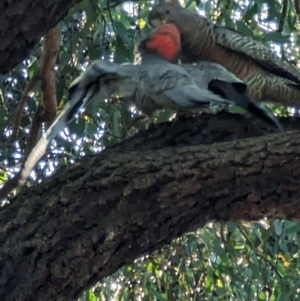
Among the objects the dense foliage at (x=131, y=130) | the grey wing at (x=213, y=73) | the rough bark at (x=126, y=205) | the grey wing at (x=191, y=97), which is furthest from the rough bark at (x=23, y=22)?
the dense foliage at (x=131, y=130)

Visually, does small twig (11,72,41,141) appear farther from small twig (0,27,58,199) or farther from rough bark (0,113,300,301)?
rough bark (0,113,300,301)

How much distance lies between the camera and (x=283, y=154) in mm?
1143

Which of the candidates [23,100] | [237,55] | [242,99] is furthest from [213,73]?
[23,100]

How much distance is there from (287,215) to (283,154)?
0.12 meters

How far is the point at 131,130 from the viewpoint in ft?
6.16

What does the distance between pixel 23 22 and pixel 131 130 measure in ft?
2.65

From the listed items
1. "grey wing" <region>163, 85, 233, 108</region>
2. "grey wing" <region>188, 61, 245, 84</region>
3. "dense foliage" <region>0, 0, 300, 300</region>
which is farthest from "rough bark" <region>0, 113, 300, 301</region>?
"dense foliage" <region>0, 0, 300, 300</region>

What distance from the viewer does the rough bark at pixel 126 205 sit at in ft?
3.40

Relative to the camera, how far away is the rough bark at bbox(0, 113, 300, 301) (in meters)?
1.04

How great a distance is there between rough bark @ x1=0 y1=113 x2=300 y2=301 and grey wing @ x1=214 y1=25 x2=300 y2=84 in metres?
0.48

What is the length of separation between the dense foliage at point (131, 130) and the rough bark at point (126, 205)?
0.58 metres

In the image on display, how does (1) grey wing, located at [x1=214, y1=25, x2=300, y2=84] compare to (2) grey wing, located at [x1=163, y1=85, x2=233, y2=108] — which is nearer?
Result: (2) grey wing, located at [x1=163, y1=85, x2=233, y2=108]

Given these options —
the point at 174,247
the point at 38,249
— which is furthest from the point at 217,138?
the point at 174,247

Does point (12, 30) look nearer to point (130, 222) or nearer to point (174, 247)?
point (130, 222)
